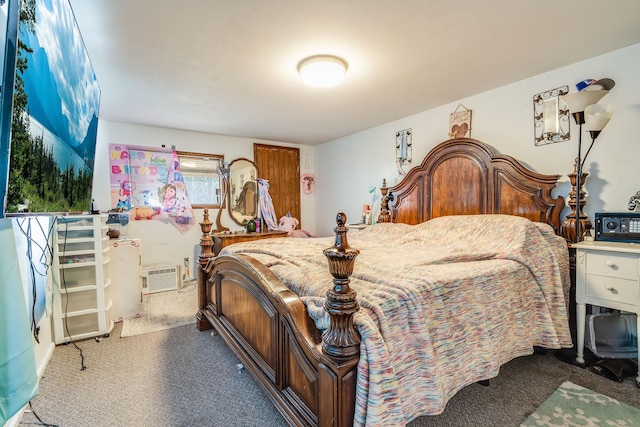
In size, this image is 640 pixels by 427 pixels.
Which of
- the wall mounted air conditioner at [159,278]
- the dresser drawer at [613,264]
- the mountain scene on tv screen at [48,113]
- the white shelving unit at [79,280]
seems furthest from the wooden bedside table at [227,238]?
the dresser drawer at [613,264]

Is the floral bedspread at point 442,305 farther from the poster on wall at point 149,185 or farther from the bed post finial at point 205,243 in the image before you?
the poster on wall at point 149,185

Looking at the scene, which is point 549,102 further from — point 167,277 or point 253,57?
point 167,277

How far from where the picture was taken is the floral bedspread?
3.55ft

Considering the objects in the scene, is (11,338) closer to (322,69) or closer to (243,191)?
(322,69)

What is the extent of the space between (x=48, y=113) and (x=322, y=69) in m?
1.72

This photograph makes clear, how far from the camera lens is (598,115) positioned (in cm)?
200

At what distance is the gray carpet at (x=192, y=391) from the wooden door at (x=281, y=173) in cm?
306

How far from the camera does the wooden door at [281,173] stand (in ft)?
16.0

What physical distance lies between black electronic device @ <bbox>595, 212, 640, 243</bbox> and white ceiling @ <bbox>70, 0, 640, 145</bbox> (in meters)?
1.23

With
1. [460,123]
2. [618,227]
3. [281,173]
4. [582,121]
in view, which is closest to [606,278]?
[618,227]

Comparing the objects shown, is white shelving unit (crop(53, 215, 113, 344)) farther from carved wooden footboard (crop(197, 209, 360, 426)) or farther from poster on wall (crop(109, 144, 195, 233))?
poster on wall (crop(109, 144, 195, 233))

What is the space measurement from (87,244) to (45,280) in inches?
16.9

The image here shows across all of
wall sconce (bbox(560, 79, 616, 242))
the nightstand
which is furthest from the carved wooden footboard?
wall sconce (bbox(560, 79, 616, 242))

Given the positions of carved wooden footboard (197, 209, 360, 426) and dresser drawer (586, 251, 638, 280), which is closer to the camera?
carved wooden footboard (197, 209, 360, 426)
